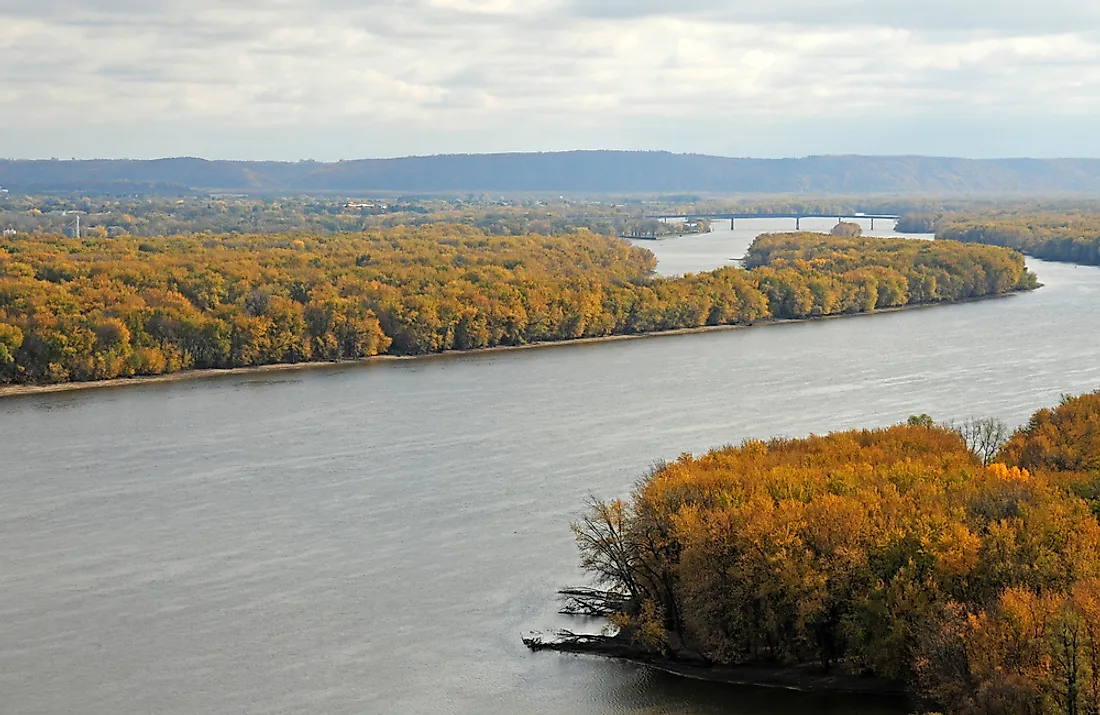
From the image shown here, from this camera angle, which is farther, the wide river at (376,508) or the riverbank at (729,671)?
the wide river at (376,508)

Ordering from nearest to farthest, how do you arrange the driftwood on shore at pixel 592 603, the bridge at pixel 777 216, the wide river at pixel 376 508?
the wide river at pixel 376 508 → the driftwood on shore at pixel 592 603 → the bridge at pixel 777 216

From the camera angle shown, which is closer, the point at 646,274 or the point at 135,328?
the point at 135,328

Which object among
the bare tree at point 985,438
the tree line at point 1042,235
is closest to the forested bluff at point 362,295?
the tree line at point 1042,235

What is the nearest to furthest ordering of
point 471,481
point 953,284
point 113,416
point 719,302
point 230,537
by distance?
point 230,537
point 471,481
point 113,416
point 719,302
point 953,284

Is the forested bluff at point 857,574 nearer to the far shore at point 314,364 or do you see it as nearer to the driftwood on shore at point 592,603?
the driftwood on shore at point 592,603

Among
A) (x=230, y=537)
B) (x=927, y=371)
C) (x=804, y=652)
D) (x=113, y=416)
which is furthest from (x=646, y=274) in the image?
→ (x=804, y=652)

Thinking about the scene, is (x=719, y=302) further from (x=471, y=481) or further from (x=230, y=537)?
(x=230, y=537)
